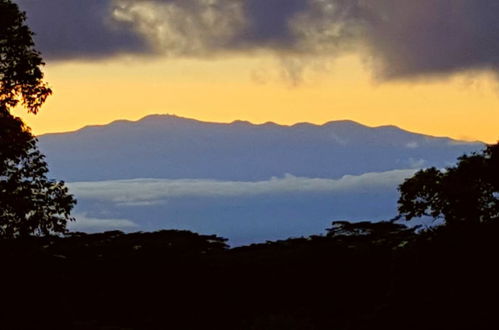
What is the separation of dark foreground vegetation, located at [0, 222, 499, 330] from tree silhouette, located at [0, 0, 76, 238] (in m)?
2.00

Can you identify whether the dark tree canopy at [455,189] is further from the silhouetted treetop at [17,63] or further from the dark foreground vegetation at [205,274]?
the silhouetted treetop at [17,63]

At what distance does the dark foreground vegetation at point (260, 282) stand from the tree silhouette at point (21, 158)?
2.00 meters

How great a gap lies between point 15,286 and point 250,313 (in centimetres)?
1560

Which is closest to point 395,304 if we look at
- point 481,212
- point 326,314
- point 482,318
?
point 482,318

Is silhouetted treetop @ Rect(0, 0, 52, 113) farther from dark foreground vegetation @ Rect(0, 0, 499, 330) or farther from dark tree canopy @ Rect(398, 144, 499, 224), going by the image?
dark tree canopy @ Rect(398, 144, 499, 224)

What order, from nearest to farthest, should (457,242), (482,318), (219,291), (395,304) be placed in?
(482,318) < (395,304) < (457,242) < (219,291)

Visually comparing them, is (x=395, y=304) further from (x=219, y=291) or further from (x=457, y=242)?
(x=219, y=291)

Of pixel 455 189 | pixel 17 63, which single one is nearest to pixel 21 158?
pixel 17 63

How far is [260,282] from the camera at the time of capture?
51.0m

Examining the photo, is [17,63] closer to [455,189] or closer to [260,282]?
[260,282]

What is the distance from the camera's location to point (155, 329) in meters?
45.1

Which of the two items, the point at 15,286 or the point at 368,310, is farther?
the point at 368,310

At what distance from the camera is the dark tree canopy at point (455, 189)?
300ft

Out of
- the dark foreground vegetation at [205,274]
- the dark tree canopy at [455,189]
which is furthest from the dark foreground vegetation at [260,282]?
the dark tree canopy at [455,189]
